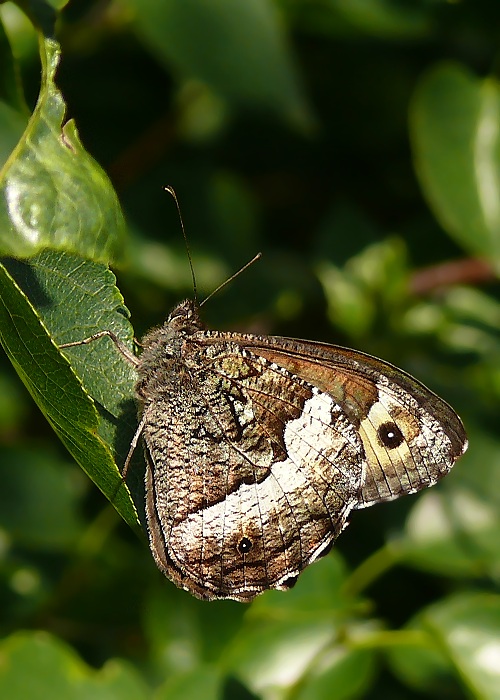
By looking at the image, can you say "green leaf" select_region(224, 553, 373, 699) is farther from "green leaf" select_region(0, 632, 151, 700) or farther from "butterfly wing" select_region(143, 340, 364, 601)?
"butterfly wing" select_region(143, 340, 364, 601)

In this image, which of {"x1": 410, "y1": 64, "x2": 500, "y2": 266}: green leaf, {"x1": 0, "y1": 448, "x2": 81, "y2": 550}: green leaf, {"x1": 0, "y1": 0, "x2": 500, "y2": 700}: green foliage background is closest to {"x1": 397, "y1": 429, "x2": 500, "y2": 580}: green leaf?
{"x1": 0, "y1": 0, "x2": 500, "y2": 700}: green foliage background

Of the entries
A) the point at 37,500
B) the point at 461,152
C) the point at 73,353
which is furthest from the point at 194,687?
the point at 461,152

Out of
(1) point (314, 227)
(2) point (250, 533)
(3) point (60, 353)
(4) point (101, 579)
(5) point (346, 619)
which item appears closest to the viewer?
(3) point (60, 353)

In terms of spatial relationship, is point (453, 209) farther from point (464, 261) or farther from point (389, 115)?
point (389, 115)

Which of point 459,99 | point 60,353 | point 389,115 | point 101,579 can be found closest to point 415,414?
point 60,353

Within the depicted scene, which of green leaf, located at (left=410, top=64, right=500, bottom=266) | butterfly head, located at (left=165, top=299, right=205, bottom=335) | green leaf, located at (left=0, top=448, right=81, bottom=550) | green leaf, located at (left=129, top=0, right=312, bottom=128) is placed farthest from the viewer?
green leaf, located at (left=410, top=64, right=500, bottom=266)

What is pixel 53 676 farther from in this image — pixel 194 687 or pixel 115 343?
pixel 115 343

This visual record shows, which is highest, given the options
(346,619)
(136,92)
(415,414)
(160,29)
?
(160,29)
